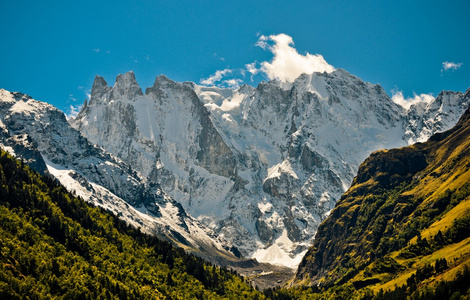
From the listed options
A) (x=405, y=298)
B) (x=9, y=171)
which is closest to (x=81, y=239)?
(x=9, y=171)

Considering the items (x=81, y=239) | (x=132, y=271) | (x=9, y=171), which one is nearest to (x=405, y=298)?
(x=132, y=271)

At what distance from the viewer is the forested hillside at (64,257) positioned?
138 m

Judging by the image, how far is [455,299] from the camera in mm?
167875

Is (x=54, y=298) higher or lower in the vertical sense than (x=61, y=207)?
lower

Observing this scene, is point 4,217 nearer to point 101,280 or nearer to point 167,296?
point 101,280

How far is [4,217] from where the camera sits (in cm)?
15762

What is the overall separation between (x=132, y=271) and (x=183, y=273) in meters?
26.9

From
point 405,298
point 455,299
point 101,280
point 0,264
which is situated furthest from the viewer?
point 405,298

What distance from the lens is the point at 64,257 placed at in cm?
15600

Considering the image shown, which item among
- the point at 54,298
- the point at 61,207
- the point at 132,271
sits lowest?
the point at 54,298

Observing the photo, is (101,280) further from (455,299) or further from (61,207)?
(455,299)

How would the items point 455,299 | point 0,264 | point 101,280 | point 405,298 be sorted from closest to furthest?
point 0,264, point 101,280, point 455,299, point 405,298

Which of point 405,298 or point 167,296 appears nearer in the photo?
point 167,296

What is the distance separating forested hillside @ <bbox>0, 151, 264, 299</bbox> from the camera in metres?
138
